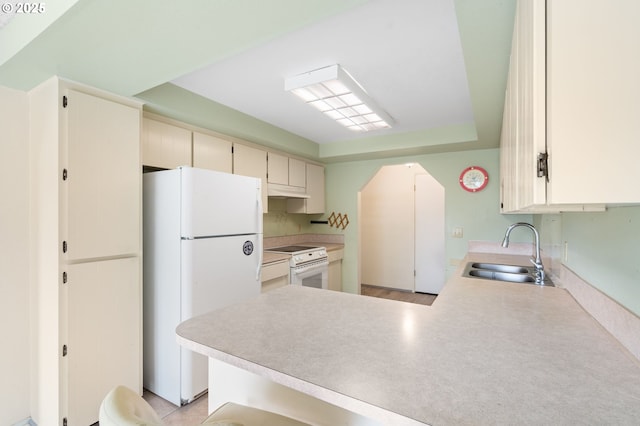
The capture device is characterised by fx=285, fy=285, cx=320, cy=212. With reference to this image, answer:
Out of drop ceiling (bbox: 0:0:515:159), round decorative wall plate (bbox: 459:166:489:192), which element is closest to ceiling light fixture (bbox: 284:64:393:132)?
drop ceiling (bbox: 0:0:515:159)

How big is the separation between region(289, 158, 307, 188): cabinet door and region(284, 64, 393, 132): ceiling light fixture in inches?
38.0

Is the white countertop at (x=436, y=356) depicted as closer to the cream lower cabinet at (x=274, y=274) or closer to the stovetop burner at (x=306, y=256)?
the cream lower cabinet at (x=274, y=274)

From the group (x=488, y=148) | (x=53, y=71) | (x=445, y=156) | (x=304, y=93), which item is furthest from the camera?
(x=445, y=156)

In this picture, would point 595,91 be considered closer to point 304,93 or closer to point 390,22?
point 390,22

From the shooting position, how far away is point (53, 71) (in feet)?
4.95

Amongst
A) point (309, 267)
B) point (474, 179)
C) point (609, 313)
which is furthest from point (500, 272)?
point (309, 267)

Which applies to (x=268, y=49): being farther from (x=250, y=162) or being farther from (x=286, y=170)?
(x=286, y=170)

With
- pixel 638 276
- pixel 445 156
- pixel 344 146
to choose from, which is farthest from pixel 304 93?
pixel 445 156

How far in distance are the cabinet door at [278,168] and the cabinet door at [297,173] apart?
0.08 m

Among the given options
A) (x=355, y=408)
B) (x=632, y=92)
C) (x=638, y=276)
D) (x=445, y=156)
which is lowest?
(x=355, y=408)

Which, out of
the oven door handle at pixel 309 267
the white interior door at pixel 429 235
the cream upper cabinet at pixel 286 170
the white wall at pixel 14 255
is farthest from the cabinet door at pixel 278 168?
the white interior door at pixel 429 235

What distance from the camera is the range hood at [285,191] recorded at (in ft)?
10.6

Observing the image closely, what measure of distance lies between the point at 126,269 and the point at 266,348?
152 centimetres

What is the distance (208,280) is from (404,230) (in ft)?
11.3
